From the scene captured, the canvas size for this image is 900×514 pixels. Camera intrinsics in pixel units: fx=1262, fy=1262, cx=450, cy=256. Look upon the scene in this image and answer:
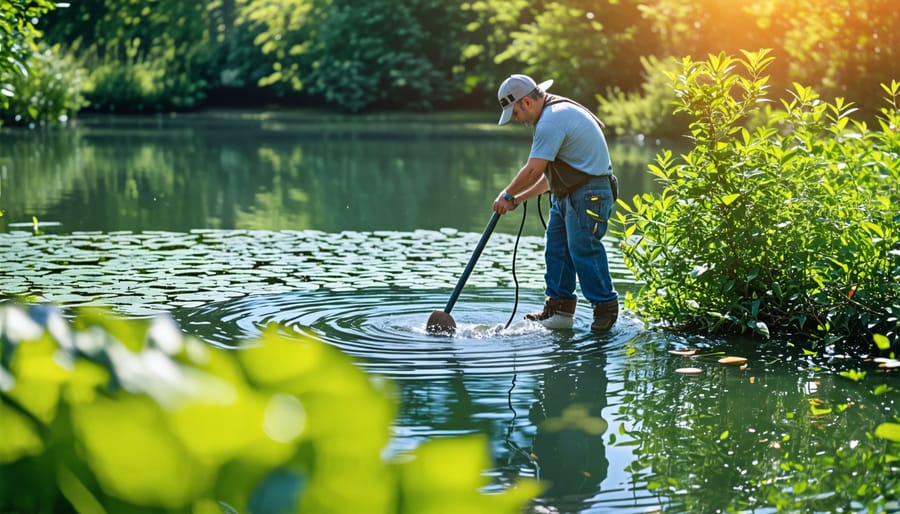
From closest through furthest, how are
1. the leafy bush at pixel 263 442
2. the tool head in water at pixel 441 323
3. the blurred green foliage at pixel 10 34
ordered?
the leafy bush at pixel 263 442
the tool head in water at pixel 441 323
the blurred green foliage at pixel 10 34

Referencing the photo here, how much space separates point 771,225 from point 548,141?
1.42 metres

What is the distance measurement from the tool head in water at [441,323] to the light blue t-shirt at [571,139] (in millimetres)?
1140

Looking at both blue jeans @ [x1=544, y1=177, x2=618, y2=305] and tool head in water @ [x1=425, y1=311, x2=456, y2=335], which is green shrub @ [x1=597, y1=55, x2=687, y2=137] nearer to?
blue jeans @ [x1=544, y1=177, x2=618, y2=305]

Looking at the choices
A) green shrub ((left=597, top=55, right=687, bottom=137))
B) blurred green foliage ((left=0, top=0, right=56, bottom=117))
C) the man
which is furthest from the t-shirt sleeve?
green shrub ((left=597, top=55, right=687, bottom=137))

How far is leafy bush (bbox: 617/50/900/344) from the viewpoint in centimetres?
700

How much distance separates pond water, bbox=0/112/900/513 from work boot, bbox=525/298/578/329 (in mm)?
140

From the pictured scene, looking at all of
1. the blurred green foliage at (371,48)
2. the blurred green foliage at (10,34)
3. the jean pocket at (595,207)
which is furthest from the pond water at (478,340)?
the blurred green foliage at (371,48)

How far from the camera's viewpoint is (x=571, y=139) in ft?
25.8

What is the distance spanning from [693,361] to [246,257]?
203 inches

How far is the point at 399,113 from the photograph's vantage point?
144ft

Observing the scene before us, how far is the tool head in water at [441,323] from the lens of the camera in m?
7.85

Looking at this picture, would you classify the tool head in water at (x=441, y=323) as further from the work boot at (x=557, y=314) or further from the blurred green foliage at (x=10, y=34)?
the blurred green foliage at (x=10, y=34)

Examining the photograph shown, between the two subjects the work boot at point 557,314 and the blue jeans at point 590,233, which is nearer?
the blue jeans at point 590,233

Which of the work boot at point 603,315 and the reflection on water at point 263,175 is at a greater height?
the work boot at point 603,315
